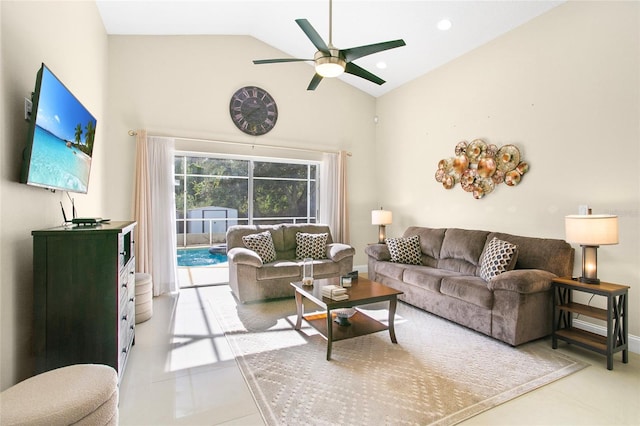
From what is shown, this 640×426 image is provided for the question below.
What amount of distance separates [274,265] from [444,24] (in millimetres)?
3656

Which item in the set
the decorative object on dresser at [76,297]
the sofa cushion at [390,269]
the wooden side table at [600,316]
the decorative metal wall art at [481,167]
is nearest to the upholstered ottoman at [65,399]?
the decorative object on dresser at [76,297]

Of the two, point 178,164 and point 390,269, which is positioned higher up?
point 178,164

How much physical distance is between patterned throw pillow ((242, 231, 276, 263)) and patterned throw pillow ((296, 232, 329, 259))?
0.44 m

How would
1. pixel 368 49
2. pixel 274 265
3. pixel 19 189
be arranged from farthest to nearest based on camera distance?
pixel 274 265, pixel 368 49, pixel 19 189

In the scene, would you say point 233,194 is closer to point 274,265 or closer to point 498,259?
point 274,265

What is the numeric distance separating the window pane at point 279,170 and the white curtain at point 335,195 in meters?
0.38

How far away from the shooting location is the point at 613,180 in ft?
9.64

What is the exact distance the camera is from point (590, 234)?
8.73ft

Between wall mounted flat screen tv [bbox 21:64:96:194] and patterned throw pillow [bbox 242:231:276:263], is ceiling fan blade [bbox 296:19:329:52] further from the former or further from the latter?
patterned throw pillow [bbox 242:231:276:263]

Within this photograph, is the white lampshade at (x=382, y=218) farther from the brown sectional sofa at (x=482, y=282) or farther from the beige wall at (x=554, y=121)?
the brown sectional sofa at (x=482, y=282)

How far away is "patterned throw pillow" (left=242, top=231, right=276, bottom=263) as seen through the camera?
4359 millimetres

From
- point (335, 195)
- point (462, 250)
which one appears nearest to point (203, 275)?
point (335, 195)

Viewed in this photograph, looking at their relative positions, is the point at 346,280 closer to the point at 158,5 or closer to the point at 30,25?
the point at 30,25

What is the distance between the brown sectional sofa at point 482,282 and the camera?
2.83 meters
